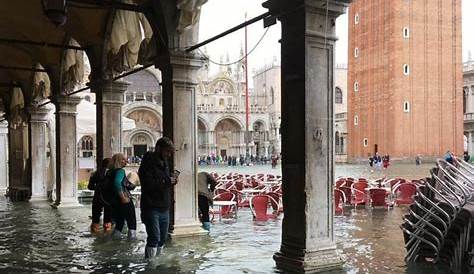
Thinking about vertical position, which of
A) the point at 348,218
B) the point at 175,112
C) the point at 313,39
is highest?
the point at 313,39

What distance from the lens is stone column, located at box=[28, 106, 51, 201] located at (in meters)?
15.9

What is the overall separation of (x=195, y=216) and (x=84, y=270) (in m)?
2.47

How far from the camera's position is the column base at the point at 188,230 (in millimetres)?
8188

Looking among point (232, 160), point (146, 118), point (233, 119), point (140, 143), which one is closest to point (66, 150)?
point (232, 160)

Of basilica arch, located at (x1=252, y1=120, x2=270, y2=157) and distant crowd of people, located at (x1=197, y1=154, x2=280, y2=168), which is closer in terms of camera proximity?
distant crowd of people, located at (x1=197, y1=154, x2=280, y2=168)

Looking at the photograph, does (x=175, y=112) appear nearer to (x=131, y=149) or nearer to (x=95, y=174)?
(x=95, y=174)

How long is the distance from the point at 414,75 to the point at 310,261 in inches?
1840

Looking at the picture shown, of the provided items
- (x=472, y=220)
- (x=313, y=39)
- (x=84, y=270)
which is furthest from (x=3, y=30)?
(x=472, y=220)

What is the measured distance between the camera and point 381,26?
49719 mm

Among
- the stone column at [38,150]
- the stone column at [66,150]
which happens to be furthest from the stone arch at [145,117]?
the stone column at [66,150]

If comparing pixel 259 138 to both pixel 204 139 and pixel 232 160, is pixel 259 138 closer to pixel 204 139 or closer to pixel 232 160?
pixel 204 139

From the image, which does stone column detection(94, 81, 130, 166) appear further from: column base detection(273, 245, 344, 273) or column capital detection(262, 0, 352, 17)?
column base detection(273, 245, 344, 273)

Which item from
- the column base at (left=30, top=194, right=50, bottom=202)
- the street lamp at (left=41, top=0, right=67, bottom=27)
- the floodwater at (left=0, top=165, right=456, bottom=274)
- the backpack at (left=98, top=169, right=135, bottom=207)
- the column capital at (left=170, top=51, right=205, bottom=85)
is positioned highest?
the street lamp at (left=41, top=0, right=67, bottom=27)

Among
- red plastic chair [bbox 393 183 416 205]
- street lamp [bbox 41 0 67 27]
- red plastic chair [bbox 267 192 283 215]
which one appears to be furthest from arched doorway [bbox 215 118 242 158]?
street lamp [bbox 41 0 67 27]
